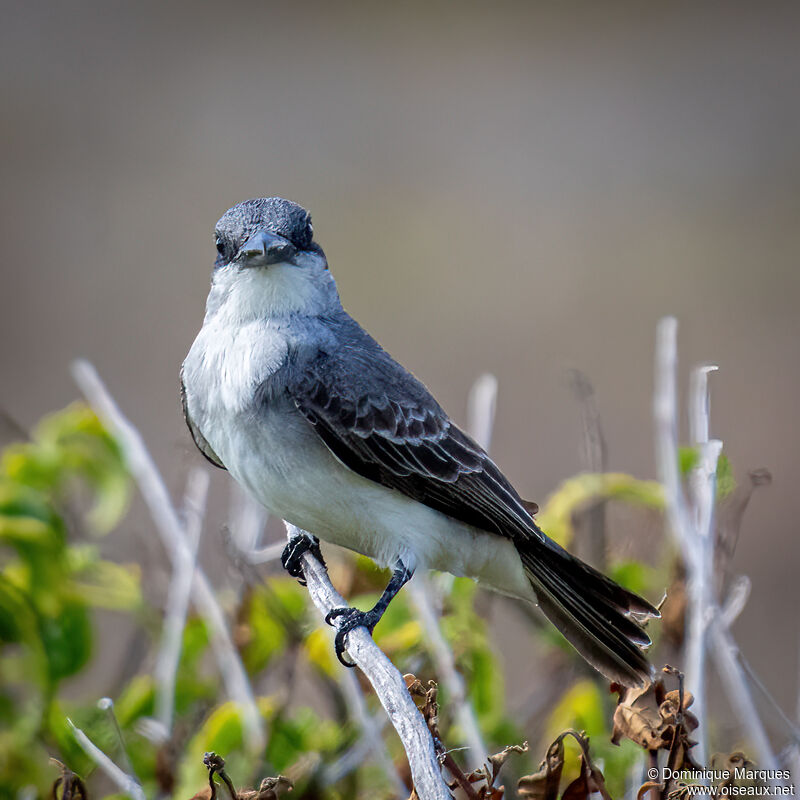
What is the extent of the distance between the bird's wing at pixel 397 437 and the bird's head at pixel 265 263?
201mm

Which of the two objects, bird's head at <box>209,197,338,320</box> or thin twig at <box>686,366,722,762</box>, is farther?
bird's head at <box>209,197,338,320</box>

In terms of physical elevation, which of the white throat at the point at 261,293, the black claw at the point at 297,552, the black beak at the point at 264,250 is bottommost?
the black claw at the point at 297,552

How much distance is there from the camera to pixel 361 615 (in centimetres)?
281

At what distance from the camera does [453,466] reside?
3127 millimetres

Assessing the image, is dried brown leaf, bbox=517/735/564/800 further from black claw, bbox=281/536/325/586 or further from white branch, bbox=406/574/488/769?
black claw, bbox=281/536/325/586

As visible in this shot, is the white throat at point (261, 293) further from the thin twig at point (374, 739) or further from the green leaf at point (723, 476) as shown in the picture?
the green leaf at point (723, 476)

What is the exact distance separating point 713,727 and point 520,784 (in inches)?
54.0

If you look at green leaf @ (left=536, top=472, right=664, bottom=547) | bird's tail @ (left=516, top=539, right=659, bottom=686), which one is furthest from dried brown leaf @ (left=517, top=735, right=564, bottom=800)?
green leaf @ (left=536, top=472, right=664, bottom=547)

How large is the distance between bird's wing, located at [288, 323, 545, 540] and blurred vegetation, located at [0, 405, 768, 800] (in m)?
0.20

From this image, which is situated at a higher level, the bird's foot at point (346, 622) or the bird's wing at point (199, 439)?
the bird's wing at point (199, 439)

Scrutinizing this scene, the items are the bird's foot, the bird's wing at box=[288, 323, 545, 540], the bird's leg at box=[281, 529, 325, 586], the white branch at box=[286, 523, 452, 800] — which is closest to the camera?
the white branch at box=[286, 523, 452, 800]

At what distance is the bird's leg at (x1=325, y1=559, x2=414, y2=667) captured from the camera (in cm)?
274

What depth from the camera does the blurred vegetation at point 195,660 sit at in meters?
2.73

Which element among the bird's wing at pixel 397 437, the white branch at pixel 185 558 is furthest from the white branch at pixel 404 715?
the bird's wing at pixel 397 437
